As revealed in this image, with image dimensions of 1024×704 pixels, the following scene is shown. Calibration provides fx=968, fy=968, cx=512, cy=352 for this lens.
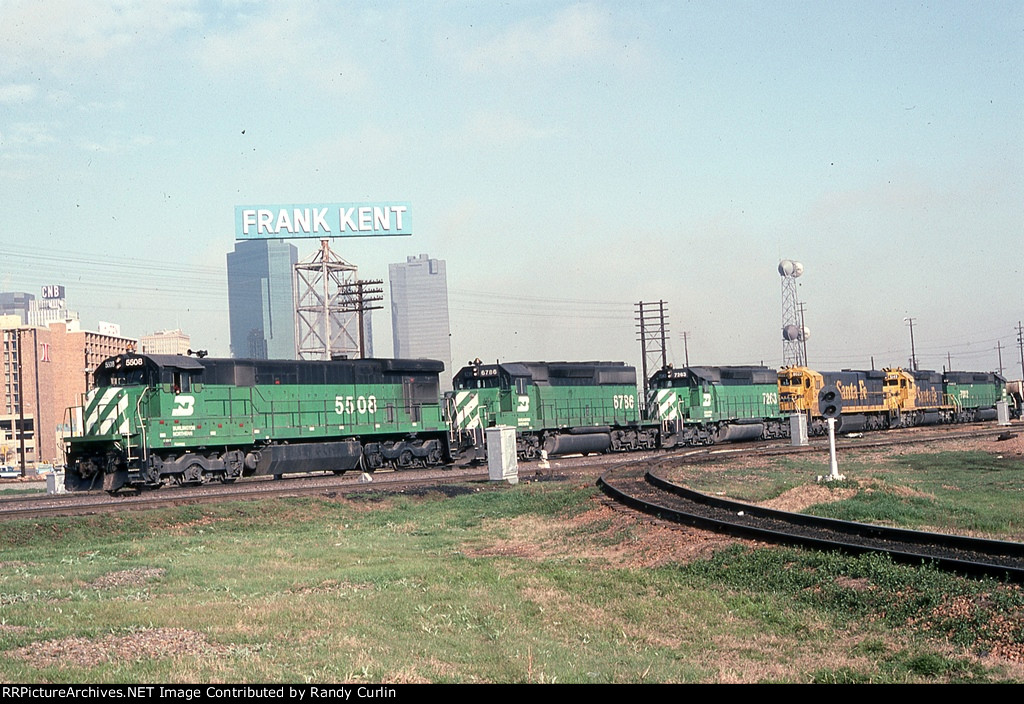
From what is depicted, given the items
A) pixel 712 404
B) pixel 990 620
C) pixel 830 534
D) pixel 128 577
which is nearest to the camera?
pixel 990 620

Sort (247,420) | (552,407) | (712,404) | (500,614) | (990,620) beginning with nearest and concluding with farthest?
(990,620) < (500,614) < (247,420) < (552,407) < (712,404)

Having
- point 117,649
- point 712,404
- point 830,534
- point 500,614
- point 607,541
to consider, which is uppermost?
point 712,404

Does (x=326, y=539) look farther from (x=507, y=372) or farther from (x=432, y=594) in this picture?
(x=507, y=372)

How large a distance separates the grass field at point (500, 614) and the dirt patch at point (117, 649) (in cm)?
3

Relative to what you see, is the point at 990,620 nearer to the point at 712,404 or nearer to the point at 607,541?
the point at 607,541

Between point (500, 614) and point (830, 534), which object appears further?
point (830, 534)

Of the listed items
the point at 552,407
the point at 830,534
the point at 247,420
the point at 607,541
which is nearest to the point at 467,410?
the point at 552,407

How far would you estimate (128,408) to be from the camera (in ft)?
82.8

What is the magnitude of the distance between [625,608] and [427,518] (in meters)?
10.4

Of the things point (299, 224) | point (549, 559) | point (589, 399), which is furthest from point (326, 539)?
point (299, 224)

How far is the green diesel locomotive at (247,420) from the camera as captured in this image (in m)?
25.2

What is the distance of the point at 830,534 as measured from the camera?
13.4 m

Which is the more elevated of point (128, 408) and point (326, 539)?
point (128, 408)

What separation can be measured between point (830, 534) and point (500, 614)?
5682 millimetres
